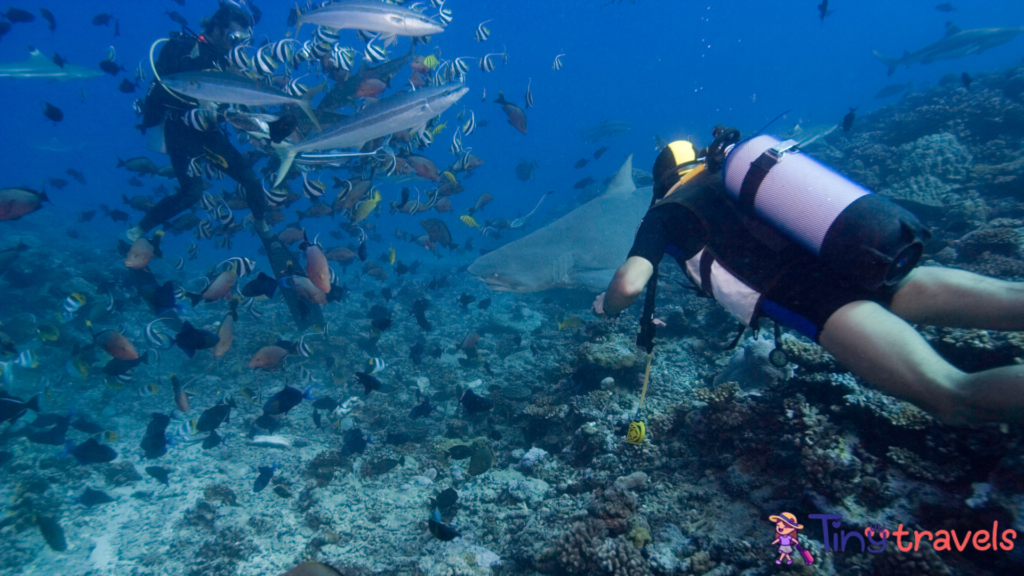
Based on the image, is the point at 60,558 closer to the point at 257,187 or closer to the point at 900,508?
the point at 257,187

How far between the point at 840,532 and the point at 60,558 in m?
8.74

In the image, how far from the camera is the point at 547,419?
5.04 metres

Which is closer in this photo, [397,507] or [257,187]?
[397,507]

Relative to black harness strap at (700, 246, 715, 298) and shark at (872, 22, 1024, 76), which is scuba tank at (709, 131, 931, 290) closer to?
black harness strap at (700, 246, 715, 298)

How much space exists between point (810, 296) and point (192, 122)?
321 inches

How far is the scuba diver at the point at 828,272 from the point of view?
1759 mm

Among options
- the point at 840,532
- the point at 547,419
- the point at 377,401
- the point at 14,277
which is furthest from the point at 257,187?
the point at 14,277

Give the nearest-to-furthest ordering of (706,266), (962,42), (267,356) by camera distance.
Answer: (706,266) < (267,356) < (962,42)

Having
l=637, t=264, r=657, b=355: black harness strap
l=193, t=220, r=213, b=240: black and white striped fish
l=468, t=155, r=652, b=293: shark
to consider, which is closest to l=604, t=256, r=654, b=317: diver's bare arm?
l=637, t=264, r=657, b=355: black harness strap

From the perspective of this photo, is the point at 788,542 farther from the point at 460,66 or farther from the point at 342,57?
the point at 342,57

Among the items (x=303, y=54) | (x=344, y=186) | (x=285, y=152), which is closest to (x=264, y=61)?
(x=303, y=54)

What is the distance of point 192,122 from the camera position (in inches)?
235

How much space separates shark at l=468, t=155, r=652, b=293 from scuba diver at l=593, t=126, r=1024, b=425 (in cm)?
426

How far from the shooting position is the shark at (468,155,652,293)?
22.7 ft
